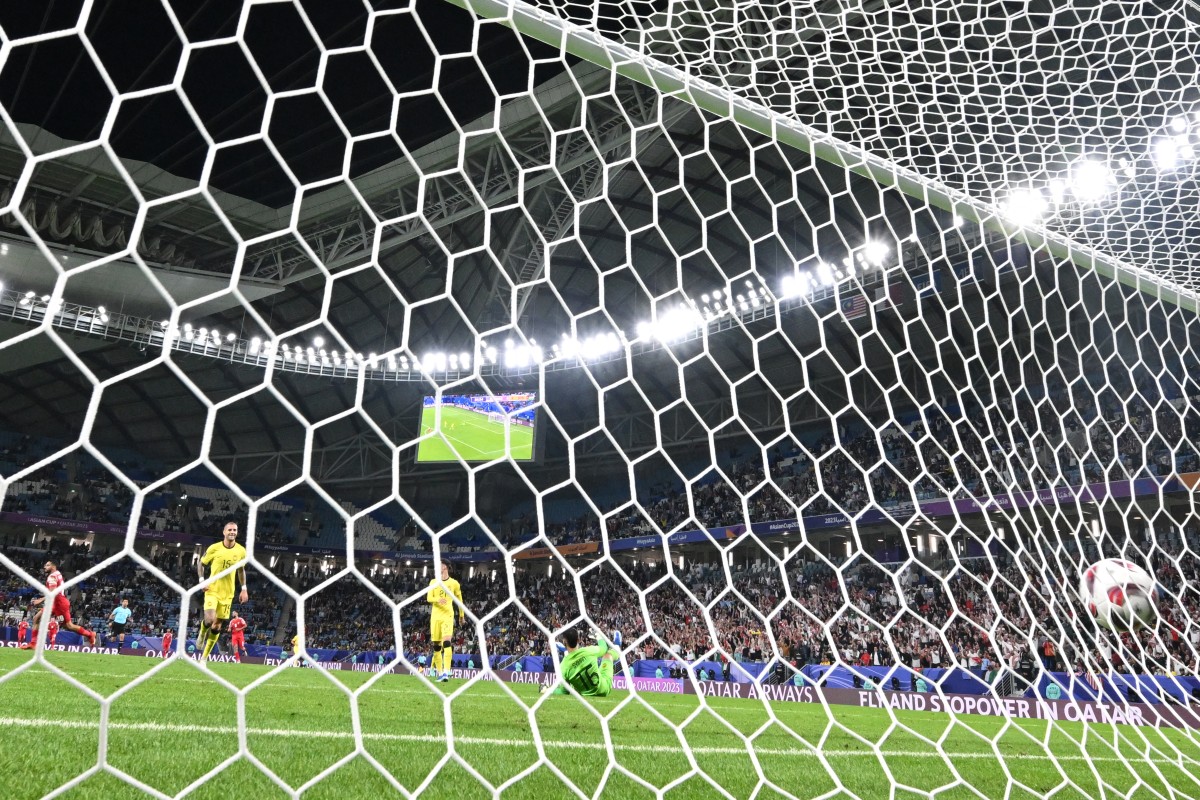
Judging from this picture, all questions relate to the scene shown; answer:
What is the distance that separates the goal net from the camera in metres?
2.22

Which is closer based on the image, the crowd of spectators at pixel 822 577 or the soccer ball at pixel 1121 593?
the soccer ball at pixel 1121 593

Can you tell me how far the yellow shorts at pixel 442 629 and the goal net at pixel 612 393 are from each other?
7 cm

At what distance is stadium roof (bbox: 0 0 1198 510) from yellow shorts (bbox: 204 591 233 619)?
235 centimetres

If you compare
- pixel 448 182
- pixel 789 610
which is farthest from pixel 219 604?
pixel 789 610

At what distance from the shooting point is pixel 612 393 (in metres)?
24.0

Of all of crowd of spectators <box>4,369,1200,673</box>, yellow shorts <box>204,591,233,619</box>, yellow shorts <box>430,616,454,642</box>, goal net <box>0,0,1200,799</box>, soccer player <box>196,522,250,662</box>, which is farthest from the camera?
crowd of spectators <box>4,369,1200,673</box>

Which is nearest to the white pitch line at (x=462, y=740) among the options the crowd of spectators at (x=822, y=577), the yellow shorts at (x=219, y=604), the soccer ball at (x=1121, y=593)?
the soccer ball at (x=1121, y=593)

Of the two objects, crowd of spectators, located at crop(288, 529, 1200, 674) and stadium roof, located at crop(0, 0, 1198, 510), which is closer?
stadium roof, located at crop(0, 0, 1198, 510)

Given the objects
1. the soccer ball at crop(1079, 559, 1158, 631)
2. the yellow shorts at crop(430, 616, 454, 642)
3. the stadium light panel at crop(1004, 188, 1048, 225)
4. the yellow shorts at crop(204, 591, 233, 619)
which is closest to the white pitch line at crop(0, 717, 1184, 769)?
the soccer ball at crop(1079, 559, 1158, 631)

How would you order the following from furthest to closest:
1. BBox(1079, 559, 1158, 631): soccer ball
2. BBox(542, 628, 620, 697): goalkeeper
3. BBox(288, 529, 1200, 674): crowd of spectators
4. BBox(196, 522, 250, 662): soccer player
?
BBox(288, 529, 1200, 674): crowd of spectators → BBox(542, 628, 620, 697): goalkeeper → BBox(196, 522, 250, 662): soccer player → BBox(1079, 559, 1158, 631): soccer ball

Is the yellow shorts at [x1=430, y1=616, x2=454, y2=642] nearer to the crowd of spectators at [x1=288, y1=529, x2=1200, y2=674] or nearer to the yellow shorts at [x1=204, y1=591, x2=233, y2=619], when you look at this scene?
the crowd of spectators at [x1=288, y1=529, x2=1200, y2=674]

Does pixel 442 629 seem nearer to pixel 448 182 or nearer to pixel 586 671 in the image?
pixel 586 671

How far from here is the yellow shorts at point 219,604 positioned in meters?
6.15

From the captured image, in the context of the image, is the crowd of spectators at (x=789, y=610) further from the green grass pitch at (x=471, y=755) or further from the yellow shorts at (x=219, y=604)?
the green grass pitch at (x=471, y=755)
